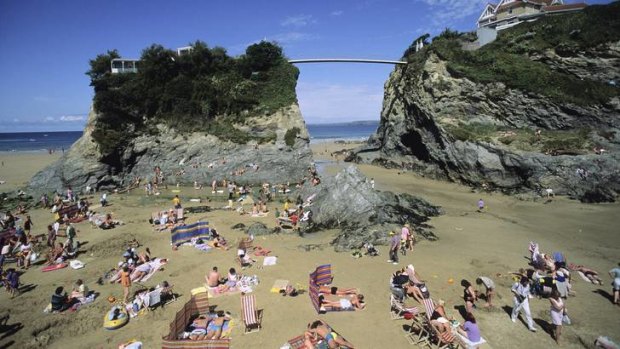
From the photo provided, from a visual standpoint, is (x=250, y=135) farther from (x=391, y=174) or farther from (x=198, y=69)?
(x=391, y=174)

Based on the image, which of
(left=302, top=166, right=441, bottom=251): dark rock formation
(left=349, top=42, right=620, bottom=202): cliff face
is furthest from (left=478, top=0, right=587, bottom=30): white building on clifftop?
(left=302, top=166, right=441, bottom=251): dark rock formation

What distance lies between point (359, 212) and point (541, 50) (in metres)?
30.3

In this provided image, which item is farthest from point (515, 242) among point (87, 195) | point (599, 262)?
point (87, 195)

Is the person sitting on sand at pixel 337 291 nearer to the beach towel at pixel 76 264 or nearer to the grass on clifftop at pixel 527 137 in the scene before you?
the beach towel at pixel 76 264

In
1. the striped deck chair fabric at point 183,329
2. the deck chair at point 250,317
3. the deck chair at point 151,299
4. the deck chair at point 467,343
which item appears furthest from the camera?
the deck chair at point 151,299

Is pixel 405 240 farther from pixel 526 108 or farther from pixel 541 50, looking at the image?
pixel 541 50

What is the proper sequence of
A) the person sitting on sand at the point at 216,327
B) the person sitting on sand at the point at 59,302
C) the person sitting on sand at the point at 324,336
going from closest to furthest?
the person sitting on sand at the point at 324,336
the person sitting on sand at the point at 216,327
the person sitting on sand at the point at 59,302

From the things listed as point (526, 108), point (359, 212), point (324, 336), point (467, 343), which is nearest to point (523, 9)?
point (526, 108)

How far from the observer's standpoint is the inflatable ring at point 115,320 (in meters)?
10.1

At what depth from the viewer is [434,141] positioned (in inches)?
1394

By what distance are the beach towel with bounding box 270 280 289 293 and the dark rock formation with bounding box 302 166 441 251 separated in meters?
3.99

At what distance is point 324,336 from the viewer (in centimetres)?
871

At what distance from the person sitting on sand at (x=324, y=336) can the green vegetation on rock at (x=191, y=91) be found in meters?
27.4

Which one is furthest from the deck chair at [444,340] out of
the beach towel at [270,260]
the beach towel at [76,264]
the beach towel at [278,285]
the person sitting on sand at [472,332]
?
the beach towel at [76,264]
